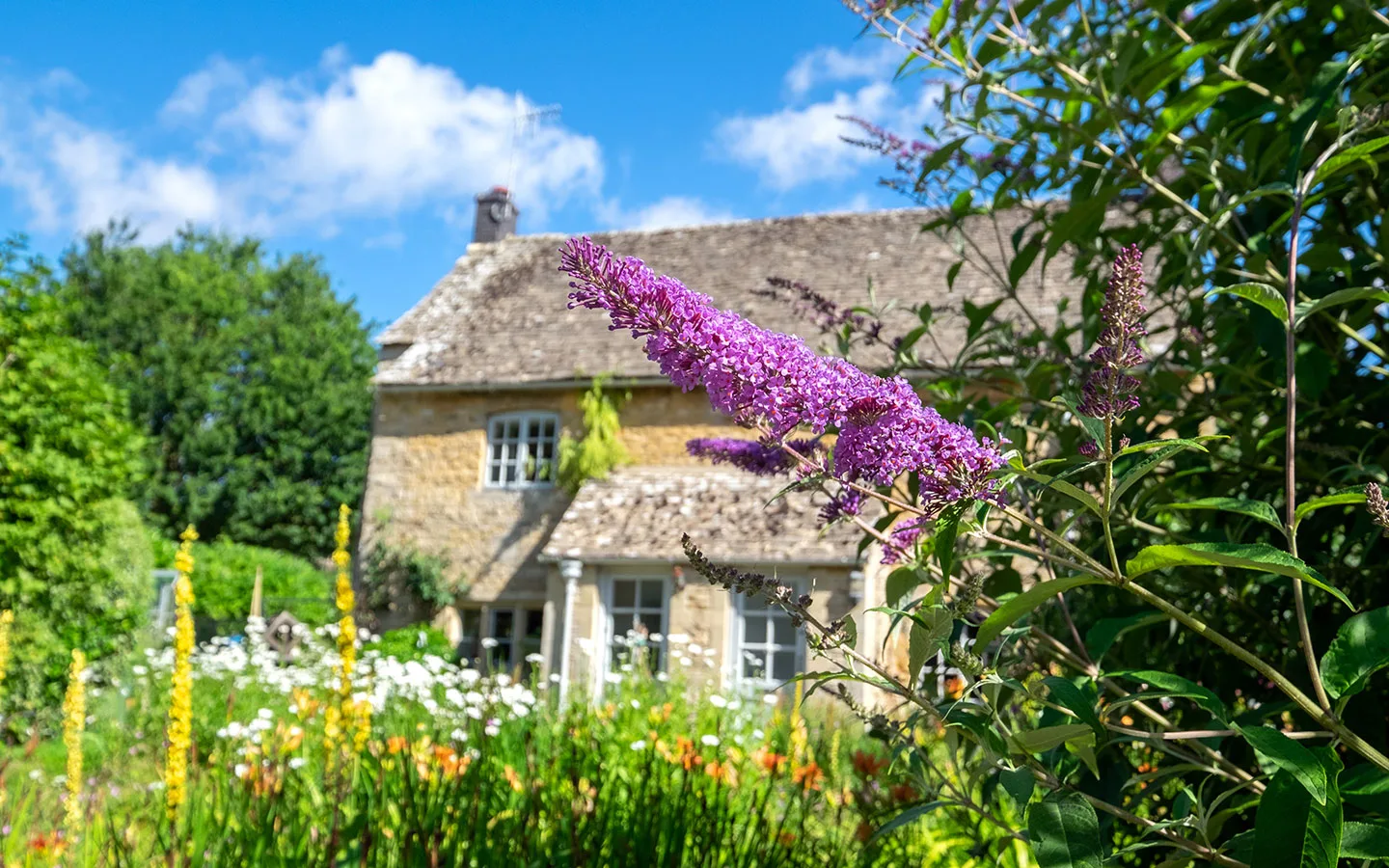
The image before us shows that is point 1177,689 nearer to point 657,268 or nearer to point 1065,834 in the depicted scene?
point 1065,834

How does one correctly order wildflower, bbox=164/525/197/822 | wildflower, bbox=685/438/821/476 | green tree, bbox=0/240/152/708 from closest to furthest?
wildflower, bbox=685/438/821/476 < wildflower, bbox=164/525/197/822 < green tree, bbox=0/240/152/708

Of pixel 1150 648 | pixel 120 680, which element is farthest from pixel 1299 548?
pixel 120 680

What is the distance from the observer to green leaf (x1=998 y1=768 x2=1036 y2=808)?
1244 mm

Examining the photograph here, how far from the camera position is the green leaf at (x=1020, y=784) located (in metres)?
1.24

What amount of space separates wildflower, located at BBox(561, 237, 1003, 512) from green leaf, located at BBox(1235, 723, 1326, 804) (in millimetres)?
389

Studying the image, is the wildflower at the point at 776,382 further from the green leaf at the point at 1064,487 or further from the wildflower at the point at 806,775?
the wildflower at the point at 806,775

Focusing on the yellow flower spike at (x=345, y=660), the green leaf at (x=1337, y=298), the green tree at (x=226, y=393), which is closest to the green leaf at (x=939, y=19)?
the green leaf at (x=1337, y=298)

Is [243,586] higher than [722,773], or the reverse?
[243,586]

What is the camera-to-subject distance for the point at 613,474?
48.9 ft

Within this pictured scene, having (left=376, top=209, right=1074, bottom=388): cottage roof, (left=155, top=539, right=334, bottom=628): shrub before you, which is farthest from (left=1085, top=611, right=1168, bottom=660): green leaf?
(left=155, top=539, right=334, bottom=628): shrub

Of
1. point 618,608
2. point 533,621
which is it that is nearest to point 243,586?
point 533,621

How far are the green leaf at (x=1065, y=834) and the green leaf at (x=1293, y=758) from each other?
0.68 feet

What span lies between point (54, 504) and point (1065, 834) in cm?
1017

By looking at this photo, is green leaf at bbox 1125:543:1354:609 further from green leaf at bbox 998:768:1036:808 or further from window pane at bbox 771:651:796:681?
window pane at bbox 771:651:796:681
